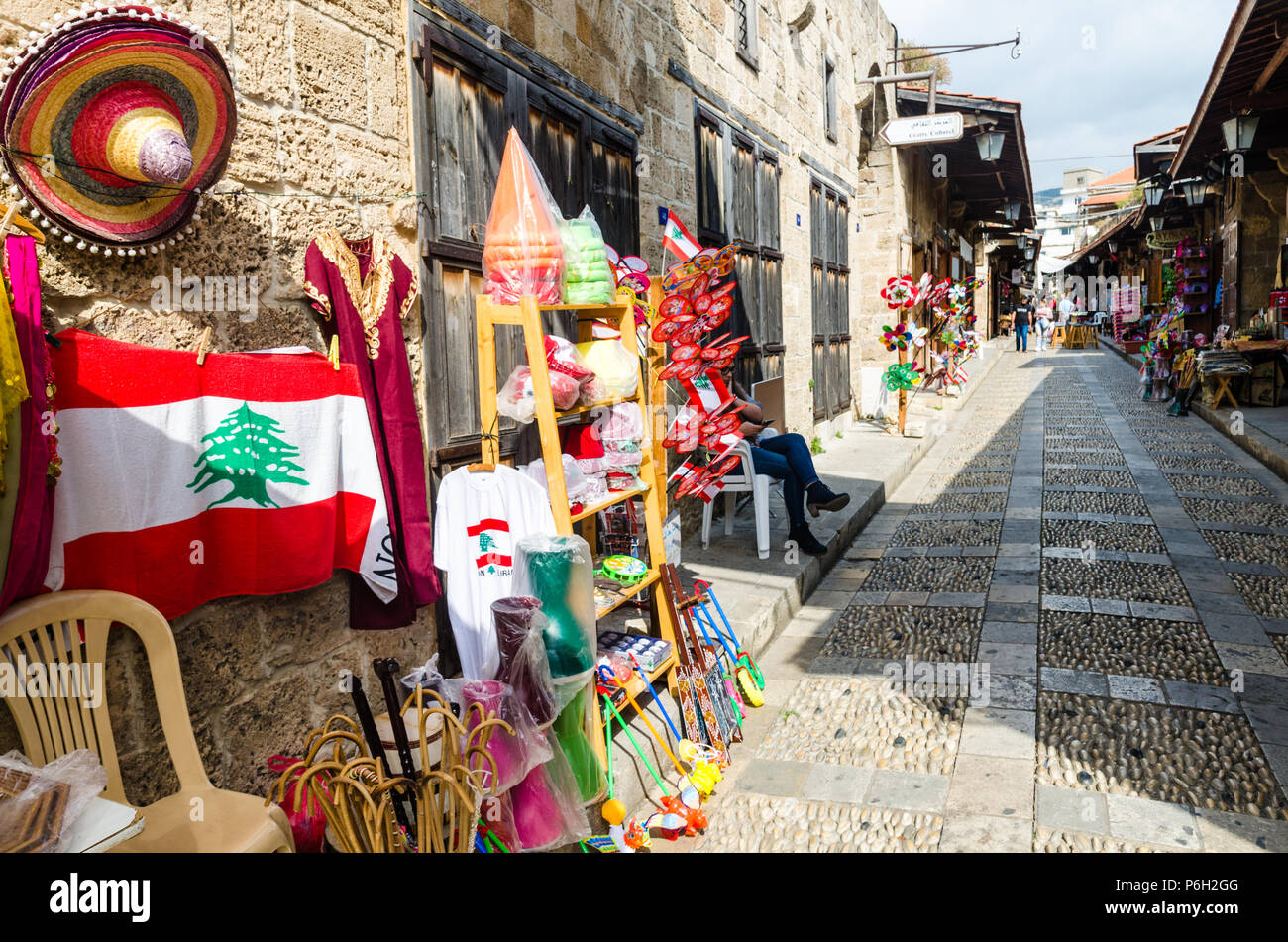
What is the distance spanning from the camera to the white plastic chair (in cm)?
582

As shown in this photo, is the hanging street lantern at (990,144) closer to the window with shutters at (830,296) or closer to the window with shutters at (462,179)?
the window with shutters at (830,296)

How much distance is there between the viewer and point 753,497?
6.20 metres

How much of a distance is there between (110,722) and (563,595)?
4.17 feet

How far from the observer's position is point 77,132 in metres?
2.04

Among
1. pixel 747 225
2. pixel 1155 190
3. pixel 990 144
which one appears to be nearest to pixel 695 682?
pixel 747 225

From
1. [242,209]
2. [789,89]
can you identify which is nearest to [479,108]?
[242,209]

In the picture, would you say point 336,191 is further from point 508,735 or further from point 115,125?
point 508,735

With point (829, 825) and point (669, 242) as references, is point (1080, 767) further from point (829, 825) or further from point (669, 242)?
point (669, 242)

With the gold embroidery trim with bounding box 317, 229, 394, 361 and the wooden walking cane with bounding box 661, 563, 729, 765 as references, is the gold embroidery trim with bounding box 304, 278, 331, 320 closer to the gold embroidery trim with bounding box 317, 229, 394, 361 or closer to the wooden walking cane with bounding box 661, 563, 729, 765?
the gold embroidery trim with bounding box 317, 229, 394, 361

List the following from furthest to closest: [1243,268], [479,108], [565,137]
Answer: [1243,268] < [565,137] < [479,108]

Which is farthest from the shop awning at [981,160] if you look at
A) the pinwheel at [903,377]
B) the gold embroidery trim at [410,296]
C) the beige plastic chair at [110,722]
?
the beige plastic chair at [110,722]

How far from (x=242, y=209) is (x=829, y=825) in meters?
2.66

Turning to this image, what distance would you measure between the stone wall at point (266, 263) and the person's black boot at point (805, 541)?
337 cm

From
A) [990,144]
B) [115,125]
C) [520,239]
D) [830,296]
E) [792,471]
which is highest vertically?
[990,144]
